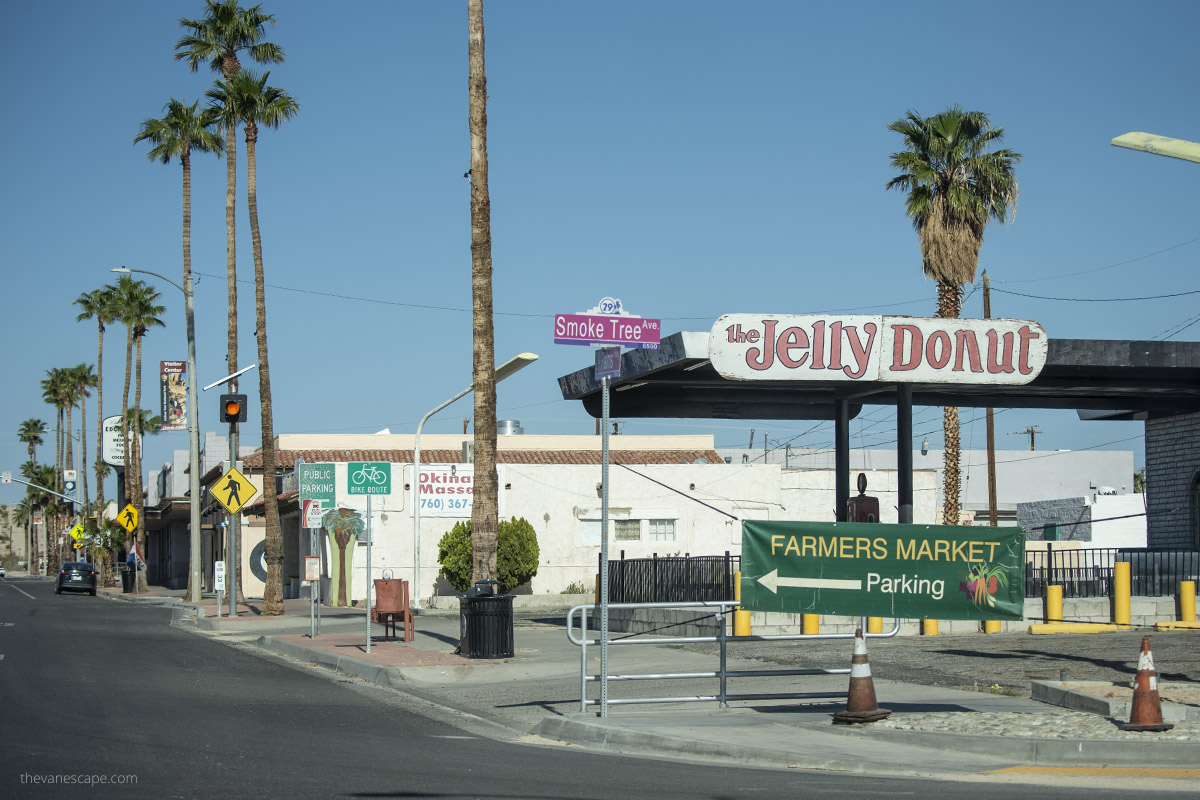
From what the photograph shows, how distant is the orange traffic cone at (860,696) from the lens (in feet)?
36.1

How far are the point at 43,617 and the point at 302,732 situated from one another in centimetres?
2337

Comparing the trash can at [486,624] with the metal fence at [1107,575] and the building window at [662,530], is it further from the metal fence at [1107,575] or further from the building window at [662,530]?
the building window at [662,530]

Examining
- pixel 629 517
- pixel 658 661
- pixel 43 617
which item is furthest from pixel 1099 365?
pixel 43 617

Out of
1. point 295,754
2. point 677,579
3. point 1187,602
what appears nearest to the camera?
point 295,754

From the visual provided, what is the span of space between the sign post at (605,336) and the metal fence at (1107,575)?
1283cm

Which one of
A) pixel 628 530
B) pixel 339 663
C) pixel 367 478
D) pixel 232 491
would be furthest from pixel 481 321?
pixel 628 530

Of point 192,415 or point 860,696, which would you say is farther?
point 192,415

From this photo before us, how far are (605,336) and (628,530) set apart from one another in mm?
29428

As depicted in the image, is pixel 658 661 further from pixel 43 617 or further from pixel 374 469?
pixel 43 617

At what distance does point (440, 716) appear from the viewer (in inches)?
509

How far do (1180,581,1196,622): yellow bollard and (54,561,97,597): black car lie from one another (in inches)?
1888

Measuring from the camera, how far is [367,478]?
19906 mm

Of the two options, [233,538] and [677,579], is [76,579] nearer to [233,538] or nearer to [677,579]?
[233,538]

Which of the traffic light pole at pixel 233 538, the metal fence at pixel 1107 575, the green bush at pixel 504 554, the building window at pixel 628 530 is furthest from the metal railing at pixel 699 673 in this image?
the building window at pixel 628 530
